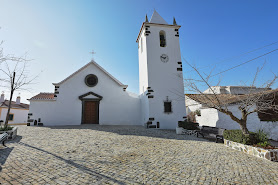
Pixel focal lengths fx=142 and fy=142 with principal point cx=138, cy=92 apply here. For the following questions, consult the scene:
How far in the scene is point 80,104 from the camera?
45.2 ft

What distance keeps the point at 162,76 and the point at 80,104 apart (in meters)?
8.28

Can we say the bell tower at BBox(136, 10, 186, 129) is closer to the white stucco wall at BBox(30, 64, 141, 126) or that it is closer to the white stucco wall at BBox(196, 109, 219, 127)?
the white stucco wall at BBox(30, 64, 141, 126)

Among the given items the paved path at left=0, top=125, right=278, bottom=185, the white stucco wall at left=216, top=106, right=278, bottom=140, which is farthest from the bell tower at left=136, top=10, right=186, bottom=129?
the paved path at left=0, top=125, right=278, bottom=185

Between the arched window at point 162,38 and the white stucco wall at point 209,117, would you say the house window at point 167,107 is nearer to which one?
the white stucco wall at point 209,117

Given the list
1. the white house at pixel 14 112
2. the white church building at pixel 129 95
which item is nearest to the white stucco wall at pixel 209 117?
the white church building at pixel 129 95

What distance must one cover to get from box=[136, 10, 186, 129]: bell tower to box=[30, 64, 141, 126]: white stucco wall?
5.39 ft

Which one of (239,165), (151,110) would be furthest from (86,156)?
(151,110)

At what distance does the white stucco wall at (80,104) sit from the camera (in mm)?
13273

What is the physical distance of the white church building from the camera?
12516mm

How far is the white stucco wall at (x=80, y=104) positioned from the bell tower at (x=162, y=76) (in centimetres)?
164

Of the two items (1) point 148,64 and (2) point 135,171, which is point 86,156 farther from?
(1) point 148,64

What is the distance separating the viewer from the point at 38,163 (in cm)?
377

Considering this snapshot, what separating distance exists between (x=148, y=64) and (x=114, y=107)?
541cm

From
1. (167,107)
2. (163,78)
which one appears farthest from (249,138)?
(163,78)
